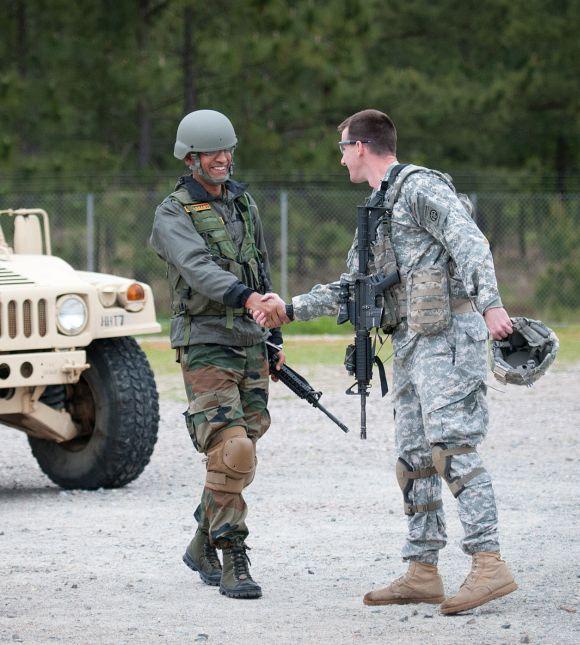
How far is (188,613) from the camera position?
18.9ft

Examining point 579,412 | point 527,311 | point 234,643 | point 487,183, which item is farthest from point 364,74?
point 234,643

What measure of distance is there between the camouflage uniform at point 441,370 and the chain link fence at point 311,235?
48.4 ft

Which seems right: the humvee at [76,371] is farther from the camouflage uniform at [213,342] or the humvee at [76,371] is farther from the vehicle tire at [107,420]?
the camouflage uniform at [213,342]

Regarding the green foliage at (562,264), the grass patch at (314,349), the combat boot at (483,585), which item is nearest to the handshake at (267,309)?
the combat boot at (483,585)

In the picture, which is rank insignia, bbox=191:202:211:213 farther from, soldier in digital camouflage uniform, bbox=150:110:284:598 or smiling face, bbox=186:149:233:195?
smiling face, bbox=186:149:233:195

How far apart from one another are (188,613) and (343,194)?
53.3 ft

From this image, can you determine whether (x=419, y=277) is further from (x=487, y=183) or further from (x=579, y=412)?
(x=487, y=183)

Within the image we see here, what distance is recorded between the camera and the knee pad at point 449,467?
559 cm

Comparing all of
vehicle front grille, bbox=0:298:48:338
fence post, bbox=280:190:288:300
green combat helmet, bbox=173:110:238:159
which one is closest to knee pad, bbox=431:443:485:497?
green combat helmet, bbox=173:110:238:159

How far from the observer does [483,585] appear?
5543 mm

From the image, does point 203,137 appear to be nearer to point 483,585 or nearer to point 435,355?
point 435,355

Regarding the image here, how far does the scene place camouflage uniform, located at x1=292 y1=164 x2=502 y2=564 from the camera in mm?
5574

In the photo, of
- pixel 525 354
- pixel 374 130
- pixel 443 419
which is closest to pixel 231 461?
pixel 443 419

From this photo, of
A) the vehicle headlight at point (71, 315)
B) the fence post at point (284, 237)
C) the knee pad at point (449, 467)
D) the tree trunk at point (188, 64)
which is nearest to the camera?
the knee pad at point (449, 467)
